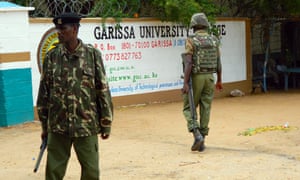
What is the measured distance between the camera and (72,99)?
14.5 ft

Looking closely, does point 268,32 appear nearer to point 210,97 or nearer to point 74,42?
point 210,97

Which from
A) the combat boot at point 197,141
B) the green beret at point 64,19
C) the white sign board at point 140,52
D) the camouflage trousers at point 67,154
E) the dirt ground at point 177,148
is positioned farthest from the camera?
the white sign board at point 140,52

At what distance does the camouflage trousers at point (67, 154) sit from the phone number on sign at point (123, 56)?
23.5 feet

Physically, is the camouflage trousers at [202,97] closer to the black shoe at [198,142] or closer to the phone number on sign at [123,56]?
the black shoe at [198,142]

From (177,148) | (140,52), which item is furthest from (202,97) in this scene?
(140,52)

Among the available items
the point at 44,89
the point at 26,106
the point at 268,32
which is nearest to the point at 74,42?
the point at 44,89

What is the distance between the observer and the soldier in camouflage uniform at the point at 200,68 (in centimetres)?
716

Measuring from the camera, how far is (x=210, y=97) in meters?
7.34

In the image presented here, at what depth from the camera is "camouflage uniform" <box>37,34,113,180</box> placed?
443 centimetres

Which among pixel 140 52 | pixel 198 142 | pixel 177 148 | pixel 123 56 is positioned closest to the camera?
pixel 198 142

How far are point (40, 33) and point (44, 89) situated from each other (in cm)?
610

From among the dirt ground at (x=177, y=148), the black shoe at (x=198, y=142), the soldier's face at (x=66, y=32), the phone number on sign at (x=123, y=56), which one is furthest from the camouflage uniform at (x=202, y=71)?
the phone number on sign at (x=123, y=56)

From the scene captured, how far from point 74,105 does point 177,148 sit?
3.31 m

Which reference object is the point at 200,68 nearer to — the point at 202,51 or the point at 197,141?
the point at 202,51
